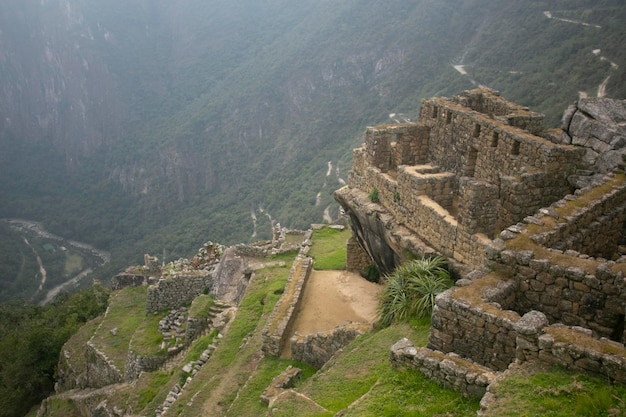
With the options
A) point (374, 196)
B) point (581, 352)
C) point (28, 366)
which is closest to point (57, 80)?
point (28, 366)

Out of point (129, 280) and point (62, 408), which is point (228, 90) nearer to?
point (129, 280)

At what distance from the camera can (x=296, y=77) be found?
122m

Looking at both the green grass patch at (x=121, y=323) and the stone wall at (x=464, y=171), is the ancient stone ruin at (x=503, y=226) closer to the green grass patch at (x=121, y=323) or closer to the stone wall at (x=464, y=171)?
the stone wall at (x=464, y=171)

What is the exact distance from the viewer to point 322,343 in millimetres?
16422

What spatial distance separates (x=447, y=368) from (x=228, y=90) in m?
134

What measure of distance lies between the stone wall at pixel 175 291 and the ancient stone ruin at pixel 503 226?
965cm

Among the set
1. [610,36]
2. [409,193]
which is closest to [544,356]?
[409,193]

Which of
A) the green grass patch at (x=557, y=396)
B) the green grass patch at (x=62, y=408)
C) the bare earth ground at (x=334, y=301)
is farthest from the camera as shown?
the green grass patch at (x=62, y=408)

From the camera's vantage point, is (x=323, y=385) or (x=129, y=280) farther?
(x=129, y=280)

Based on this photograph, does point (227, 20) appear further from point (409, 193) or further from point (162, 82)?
point (409, 193)

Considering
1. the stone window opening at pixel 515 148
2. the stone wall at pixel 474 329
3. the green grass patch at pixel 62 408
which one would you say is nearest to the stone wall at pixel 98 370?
the green grass patch at pixel 62 408

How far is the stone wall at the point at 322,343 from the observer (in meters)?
15.8

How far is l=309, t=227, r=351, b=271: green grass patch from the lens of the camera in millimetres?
22734

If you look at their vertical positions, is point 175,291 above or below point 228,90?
above
